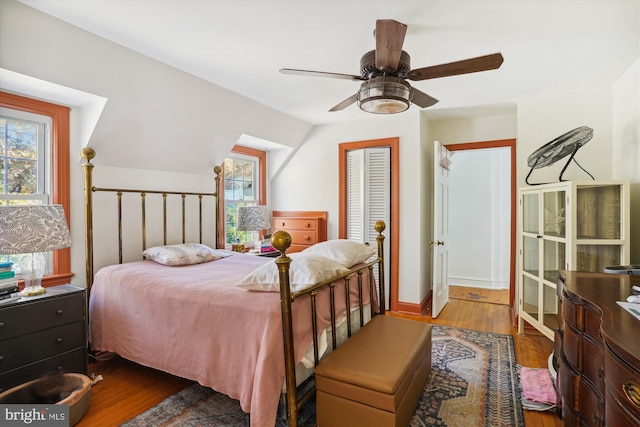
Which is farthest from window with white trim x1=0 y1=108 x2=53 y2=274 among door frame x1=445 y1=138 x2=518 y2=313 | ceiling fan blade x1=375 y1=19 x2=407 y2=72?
door frame x1=445 y1=138 x2=518 y2=313

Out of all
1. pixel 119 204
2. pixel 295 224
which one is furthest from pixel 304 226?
pixel 119 204

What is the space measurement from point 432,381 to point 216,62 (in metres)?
2.95

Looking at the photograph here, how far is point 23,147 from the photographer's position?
251 cm

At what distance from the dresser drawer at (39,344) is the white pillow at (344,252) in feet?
5.58

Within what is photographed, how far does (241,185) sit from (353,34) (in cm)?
283

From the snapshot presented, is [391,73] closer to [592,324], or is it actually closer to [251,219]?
[592,324]

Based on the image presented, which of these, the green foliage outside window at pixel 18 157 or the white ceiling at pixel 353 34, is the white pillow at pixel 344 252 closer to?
the white ceiling at pixel 353 34

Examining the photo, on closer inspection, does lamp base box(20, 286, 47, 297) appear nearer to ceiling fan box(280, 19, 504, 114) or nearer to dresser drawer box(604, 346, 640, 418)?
ceiling fan box(280, 19, 504, 114)

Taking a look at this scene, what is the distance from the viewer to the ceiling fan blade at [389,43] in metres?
1.55

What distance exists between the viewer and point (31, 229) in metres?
2.00

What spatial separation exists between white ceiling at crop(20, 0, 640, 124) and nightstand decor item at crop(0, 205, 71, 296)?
1.20 metres

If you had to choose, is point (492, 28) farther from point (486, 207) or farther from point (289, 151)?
point (486, 207)

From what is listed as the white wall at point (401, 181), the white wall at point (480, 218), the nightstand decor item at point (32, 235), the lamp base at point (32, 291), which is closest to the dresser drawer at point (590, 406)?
the white wall at point (401, 181)

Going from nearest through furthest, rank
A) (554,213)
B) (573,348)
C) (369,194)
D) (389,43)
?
(573,348) < (389,43) < (554,213) < (369,194)
